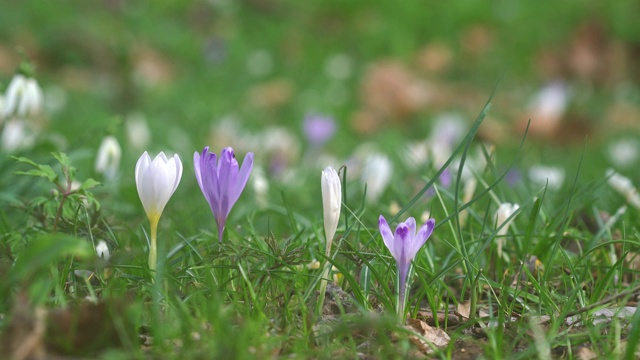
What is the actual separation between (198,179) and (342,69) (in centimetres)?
732

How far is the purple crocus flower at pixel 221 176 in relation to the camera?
1779mm

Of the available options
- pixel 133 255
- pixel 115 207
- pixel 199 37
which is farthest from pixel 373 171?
pixel 199 37

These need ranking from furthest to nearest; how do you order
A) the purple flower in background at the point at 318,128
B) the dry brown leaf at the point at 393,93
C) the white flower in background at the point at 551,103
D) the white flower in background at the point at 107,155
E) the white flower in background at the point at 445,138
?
1. the dry brown leaf at the point at 393,93
2. the white flower in background at the point at 551,103
3. the purple flower in background at the point at 318,128
4. the white flower in background at the point at 445,138
5. the white flower in background at the point at 107,155

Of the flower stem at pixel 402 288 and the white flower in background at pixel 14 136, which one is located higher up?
the white flower in background at pixel 14 136

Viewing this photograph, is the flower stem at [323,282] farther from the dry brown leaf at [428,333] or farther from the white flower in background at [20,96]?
the white flower in background at [20,96]

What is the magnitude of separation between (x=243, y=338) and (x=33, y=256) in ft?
1.32

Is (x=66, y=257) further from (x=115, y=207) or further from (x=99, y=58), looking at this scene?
(x=99, y=58)

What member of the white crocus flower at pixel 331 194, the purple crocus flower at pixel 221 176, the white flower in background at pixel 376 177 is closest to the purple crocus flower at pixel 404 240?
the white crocus flower at pixel 331 194

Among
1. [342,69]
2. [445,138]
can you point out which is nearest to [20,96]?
[445,138]

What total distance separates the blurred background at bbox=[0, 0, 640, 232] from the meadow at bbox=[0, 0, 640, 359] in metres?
0.04

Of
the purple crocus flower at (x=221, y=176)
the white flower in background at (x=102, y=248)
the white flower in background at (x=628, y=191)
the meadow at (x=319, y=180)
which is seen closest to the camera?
the meadow at (x=319, y=180)

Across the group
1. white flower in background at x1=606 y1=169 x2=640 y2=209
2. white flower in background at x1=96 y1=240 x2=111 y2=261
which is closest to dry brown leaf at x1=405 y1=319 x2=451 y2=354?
white flower in background at x1=96 y1=240 x2=111 y2=261

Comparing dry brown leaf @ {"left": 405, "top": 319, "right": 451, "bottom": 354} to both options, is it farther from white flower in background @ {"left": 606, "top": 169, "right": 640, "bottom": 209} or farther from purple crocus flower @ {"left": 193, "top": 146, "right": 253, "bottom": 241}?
white flower in background @ {"left": 606, "top": 169, "right": 640, "bottom": 209}

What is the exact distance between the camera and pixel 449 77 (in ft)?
30.1
